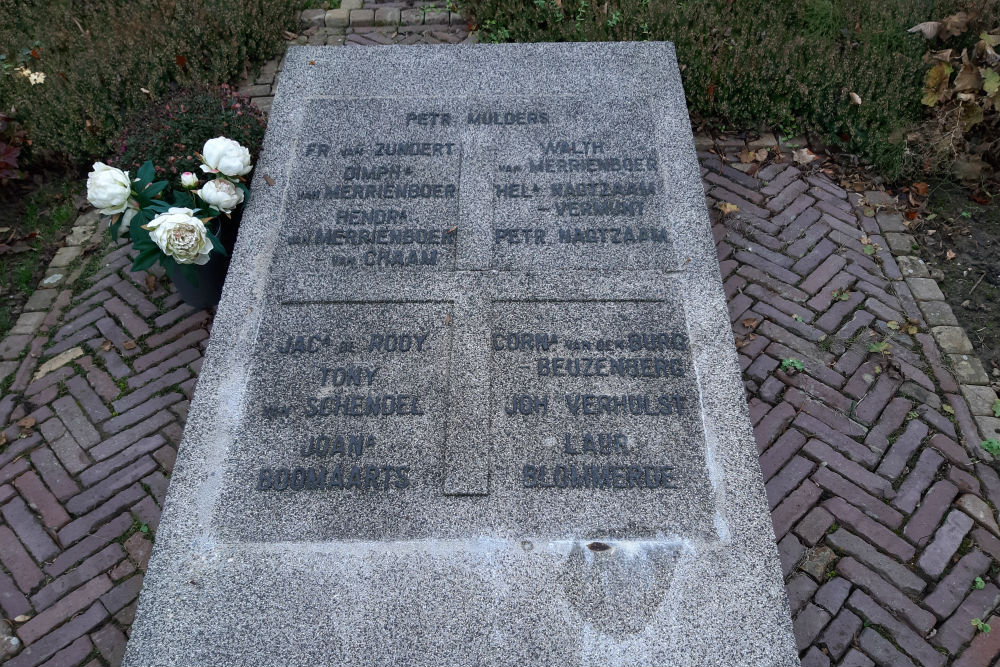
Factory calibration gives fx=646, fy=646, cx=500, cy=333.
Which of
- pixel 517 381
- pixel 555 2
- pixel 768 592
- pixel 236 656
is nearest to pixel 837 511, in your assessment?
pixel 768 592

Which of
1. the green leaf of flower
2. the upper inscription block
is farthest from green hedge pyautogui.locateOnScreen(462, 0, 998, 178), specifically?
the green leaf of flower

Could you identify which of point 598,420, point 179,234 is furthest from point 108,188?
point 598,420

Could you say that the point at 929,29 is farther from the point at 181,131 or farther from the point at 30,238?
the point at 30,238

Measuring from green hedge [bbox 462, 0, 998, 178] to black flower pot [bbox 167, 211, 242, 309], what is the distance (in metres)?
3.32

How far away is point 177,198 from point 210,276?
55cm

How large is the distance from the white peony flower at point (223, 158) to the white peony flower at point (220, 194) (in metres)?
0.07

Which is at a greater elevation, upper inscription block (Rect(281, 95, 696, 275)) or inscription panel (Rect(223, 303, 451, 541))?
upper inscription block (Rect(281, 95, 696, 275))

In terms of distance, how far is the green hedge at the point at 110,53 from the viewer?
529 centimetres

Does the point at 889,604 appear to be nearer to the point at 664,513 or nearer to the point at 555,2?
the point at 664,513

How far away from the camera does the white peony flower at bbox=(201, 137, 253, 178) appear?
369 centimetres

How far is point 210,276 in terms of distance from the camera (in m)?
4.15

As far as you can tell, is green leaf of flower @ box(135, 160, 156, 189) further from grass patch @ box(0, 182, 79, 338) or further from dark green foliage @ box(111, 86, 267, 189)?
grass patch @ box(0, 182, 79, 338)

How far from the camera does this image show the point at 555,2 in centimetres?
611

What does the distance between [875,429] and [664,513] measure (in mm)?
1805
